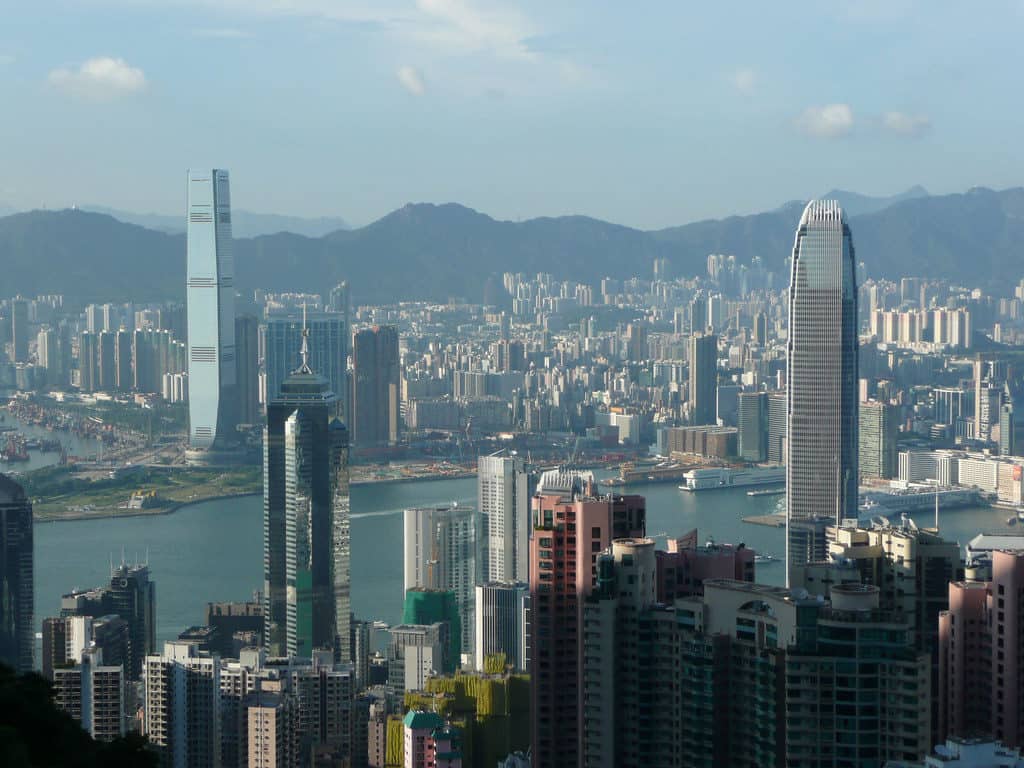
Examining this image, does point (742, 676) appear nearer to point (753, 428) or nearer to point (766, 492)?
point (766, 492)

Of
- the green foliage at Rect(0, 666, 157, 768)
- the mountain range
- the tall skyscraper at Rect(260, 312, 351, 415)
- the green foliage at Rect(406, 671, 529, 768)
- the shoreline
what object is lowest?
the shoreline

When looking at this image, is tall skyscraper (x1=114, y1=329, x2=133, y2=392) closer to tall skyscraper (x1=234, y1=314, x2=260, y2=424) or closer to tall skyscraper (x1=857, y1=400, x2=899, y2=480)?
tall skyscraper (x1=234, y1=314, x2=260, y2=424)

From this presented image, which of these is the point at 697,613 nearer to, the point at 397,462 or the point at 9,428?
the point at 397,462

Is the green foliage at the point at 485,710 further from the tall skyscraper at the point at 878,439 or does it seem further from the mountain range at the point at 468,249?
the mountain range at the point at 468,249

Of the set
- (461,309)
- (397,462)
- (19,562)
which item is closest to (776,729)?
(19,562)

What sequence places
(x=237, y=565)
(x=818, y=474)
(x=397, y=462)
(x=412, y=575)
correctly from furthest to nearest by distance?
A: (x=397, y=462) → (x=818, y=474) → (x=237, y=565) → (x=412, y=575)

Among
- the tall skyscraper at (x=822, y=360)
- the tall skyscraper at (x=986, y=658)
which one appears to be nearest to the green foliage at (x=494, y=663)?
the tall skyscraper at (x=986, y=658)

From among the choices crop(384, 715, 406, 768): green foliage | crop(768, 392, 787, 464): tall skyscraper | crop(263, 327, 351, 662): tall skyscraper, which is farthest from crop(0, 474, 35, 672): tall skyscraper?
crop(768, 392, 787, 464): tall skyscraper
